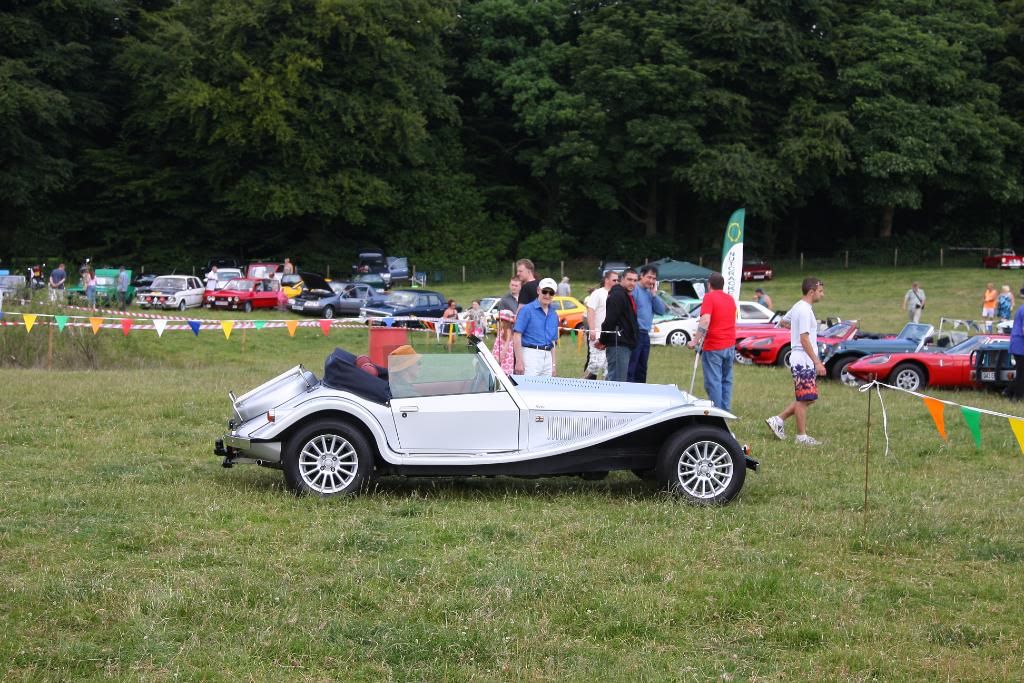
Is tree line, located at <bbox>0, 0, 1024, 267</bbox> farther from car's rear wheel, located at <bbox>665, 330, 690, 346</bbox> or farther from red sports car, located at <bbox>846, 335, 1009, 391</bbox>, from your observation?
red sports car, located at <bbox>846, 335, 1009, 391</bbox>

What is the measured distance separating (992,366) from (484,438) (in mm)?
→ 12579

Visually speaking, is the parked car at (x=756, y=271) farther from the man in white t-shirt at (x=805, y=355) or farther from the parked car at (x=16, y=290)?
the man in white t-shirt at (x=805, y=355)

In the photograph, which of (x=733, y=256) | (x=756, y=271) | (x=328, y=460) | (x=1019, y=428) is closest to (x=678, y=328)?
(x=733, y=256)

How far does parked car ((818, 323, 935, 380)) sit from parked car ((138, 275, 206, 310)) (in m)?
24.2

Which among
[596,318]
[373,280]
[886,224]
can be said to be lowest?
[596,318]

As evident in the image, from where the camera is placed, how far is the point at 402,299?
1537 inches

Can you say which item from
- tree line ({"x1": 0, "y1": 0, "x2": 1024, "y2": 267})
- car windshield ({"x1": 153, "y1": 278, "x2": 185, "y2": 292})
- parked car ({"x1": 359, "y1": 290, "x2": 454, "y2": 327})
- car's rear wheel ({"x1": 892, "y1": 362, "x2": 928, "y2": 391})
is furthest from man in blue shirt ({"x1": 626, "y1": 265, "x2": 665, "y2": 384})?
tree line ({"x1": 0, "y1": 0, "x2": 1024, "y2": 267})

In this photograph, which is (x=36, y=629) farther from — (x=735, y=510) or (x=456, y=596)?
(x=735, y=510)

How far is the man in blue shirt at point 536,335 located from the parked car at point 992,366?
31.4ft

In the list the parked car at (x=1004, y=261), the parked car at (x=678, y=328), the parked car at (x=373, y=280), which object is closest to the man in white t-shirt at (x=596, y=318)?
the parked car at (x=678, y=328)

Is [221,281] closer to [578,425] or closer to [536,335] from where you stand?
[536,335]

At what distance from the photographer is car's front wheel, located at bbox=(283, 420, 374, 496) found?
30.3ft

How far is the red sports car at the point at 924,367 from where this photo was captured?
1986 cm

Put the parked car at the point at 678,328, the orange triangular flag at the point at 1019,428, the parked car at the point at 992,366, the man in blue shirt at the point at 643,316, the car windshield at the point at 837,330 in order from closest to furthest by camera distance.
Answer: the orange triangular flag at the point at 1019,428
the man in blue shirt at the point at 643,316
the parked car at the point at 992,366
the car windshield at the point at 837,330
the parked car at the point at 678,328
